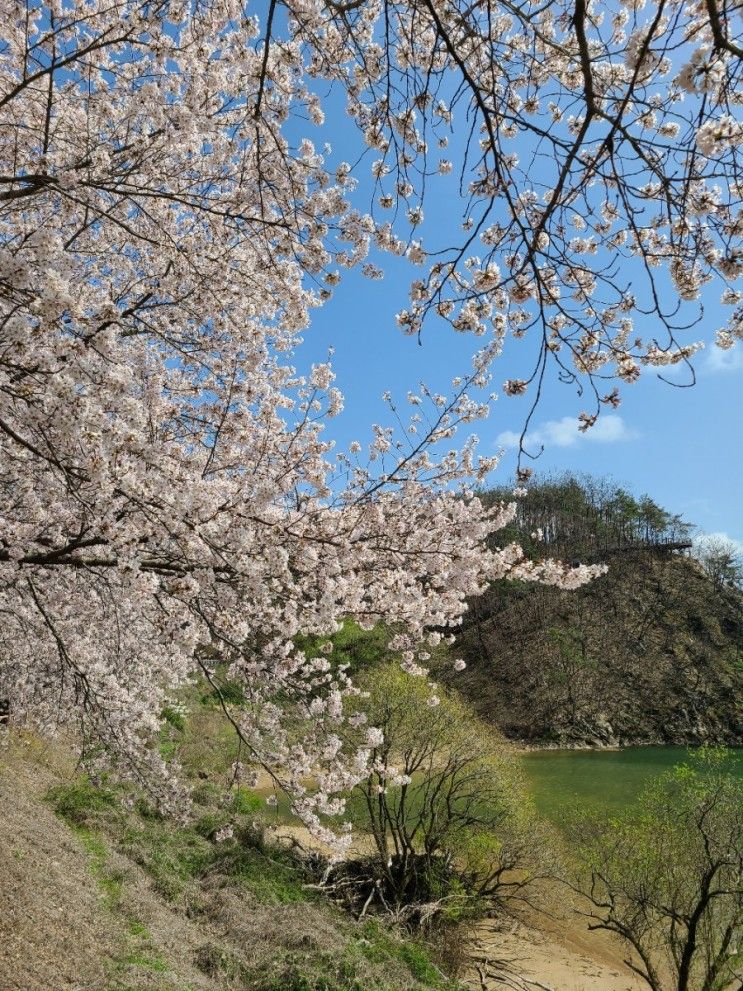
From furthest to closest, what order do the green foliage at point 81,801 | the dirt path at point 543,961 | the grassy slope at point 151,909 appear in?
the dirt path at point 543,961
the green foliage at point 81,801
the grassy slope at point 151,909

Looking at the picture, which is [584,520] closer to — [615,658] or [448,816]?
[615,658]

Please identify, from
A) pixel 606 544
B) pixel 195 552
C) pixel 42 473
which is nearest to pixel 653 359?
pixel 195 552

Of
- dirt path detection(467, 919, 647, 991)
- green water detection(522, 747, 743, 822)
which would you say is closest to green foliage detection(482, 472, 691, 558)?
green water detection(522, 747, 743, 822)

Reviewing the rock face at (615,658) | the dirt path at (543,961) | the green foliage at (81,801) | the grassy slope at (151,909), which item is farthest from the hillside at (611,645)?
the green foliage at (81,801)

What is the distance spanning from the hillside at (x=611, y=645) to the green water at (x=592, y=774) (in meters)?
4.43

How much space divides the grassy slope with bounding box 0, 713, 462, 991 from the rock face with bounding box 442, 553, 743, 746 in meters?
35.9

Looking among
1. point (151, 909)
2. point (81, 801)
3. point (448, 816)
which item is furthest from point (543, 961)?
point (81, 801)

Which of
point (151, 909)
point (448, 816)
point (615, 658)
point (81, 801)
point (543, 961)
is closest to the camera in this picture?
point (151, 909)

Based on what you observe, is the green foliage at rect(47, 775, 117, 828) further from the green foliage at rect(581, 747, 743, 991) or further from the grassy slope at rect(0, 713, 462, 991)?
the green foliage at rect(581, 747, 743, 991)

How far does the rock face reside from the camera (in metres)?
44.9

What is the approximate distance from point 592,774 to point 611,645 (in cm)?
2633

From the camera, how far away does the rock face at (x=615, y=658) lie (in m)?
44.9

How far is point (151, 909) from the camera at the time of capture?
7.60m

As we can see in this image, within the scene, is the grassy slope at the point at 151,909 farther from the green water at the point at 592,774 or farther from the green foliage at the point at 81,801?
the green water at the point at 592,774
